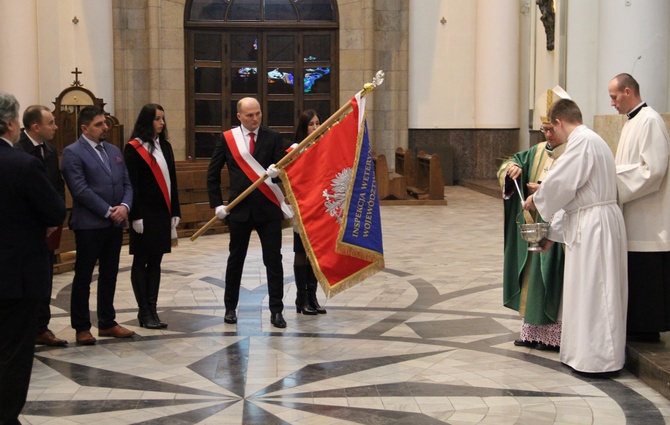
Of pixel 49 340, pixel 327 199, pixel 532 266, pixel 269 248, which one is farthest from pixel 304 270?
pixel 49 340

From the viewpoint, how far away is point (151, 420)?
534cm

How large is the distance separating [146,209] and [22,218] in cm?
285

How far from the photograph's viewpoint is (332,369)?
254 inches

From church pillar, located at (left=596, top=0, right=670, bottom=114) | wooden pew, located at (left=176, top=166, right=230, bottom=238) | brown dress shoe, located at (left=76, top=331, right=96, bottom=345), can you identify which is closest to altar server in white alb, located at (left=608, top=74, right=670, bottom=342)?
church pillar, located at (left=596, top=0, right=670, bottom=114)

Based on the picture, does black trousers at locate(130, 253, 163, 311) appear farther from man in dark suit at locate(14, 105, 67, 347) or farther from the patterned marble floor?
man in dark suit at locate(14, 105, 67, 347)

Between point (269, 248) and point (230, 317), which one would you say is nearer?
point (269, 248)

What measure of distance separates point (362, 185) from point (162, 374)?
7.32 feet

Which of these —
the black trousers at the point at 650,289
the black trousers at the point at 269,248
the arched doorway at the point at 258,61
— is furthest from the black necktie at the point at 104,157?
the arched doorway at the point at 258,61

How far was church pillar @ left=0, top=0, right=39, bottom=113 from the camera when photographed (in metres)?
20.1

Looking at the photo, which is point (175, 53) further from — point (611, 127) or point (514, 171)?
point (514, 171)

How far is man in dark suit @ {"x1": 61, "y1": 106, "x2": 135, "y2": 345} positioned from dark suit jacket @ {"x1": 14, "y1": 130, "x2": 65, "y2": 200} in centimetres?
7

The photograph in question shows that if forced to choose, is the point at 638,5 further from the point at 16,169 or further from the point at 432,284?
the point at 16,169

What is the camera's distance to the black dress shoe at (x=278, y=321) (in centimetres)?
776

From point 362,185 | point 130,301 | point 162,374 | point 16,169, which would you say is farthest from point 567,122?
point 130,301
